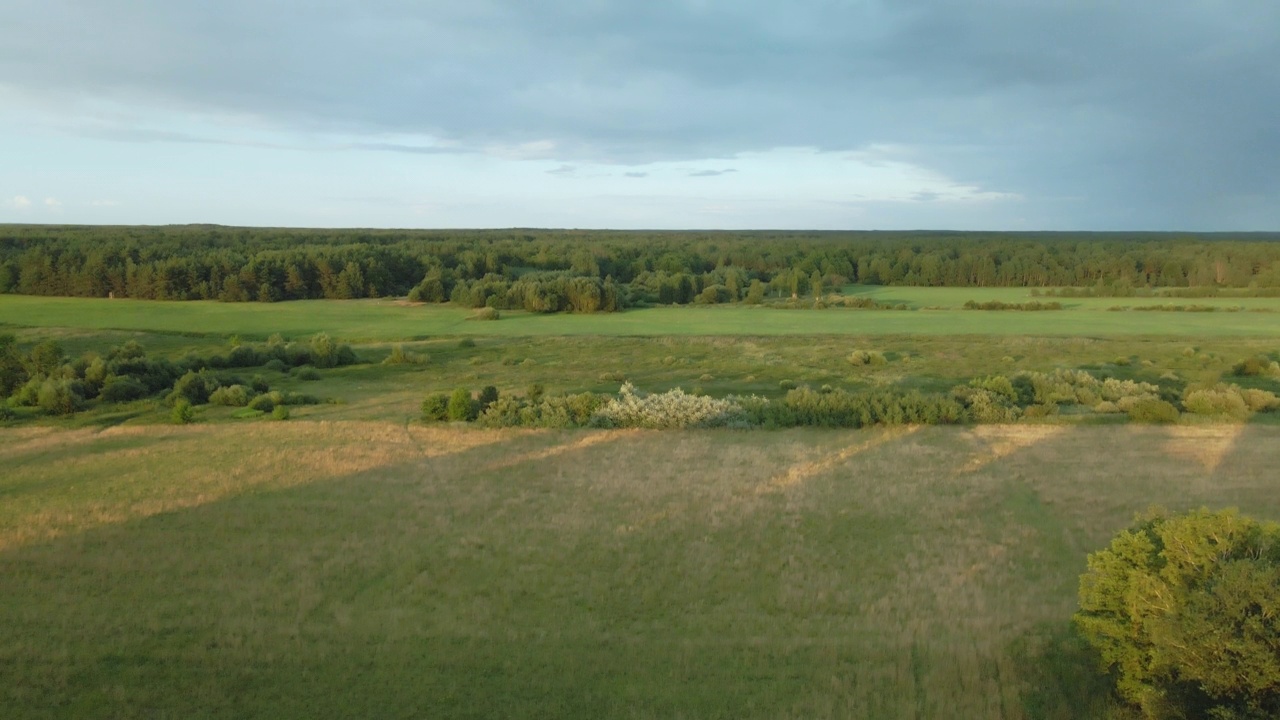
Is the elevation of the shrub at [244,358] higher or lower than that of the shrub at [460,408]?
lower

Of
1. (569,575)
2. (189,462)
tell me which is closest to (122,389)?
(189,462)

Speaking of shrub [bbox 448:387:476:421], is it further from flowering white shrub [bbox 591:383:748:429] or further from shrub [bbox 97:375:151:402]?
shrub [bbox 97:375:151:402]

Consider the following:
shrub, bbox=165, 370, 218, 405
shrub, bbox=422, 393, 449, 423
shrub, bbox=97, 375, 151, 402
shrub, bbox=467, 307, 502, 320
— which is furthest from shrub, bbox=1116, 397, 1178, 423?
shrub, bbox=467, 307, 502, 320

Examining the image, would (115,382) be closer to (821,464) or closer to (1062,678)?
(821,464)

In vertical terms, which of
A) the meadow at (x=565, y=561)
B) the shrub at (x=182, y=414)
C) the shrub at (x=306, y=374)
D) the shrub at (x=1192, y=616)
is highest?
the shrub at (x=1192, y=616)

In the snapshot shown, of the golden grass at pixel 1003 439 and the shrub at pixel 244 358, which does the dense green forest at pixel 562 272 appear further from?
the golden grass at pixel 1003 439

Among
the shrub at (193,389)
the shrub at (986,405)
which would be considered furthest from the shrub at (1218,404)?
the shrub at (193,389)

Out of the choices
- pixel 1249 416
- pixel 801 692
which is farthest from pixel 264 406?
pixel 1249 416
